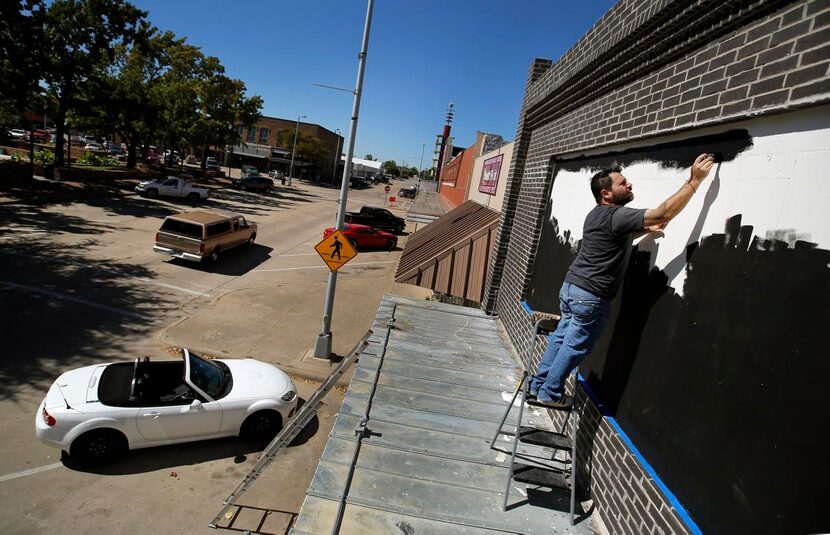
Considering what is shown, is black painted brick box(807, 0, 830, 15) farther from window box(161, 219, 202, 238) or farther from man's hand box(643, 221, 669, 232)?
window box(161, 219, 202, 238)

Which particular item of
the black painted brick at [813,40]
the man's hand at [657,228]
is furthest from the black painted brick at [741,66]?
the man's hand at [657,228]

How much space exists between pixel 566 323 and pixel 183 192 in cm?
3610

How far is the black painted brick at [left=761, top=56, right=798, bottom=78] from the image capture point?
7.50 feet

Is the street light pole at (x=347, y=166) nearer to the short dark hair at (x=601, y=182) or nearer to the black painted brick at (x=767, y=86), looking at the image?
the short dark hair at (x=601, y=182)

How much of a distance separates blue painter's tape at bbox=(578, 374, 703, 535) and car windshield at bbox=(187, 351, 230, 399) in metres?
6.02

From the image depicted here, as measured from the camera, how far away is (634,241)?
381cm

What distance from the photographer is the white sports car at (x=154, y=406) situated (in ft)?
21.7

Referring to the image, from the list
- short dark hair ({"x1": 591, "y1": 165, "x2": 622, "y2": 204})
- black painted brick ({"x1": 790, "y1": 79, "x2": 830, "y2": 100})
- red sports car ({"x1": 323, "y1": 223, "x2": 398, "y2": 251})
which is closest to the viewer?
black painted brick ({"x1": 790, "y1": 79, "x2": 830, "y2": 100})

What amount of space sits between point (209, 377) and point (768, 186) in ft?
25.9

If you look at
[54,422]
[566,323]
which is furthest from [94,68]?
[566,323]

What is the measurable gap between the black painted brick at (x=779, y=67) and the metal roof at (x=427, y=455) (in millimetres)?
3024

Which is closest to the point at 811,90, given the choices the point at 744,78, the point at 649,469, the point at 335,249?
the point at 744,78

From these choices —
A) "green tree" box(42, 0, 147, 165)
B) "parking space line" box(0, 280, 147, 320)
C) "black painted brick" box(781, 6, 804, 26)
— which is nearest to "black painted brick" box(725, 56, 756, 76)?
"black painted brick" box(781, 6, 804, 26)

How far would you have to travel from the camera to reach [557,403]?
3.64m
